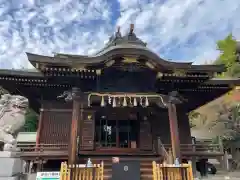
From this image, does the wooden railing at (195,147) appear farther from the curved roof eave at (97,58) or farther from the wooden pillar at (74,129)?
the wooden pillar at (74,129)

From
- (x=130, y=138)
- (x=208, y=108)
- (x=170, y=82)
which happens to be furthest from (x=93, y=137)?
(x=208, y=108)

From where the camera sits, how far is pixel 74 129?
22.2ft

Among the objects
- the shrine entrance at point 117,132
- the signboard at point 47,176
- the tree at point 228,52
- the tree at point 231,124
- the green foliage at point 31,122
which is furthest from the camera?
the green foliage at point 31,122

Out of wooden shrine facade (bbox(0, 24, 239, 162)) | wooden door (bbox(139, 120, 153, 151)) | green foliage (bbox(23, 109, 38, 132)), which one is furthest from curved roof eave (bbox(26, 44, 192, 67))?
green foliage (bbox(23, 109, 38, 132))

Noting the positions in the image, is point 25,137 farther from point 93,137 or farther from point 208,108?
point 208,108

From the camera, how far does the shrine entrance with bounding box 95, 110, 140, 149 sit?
984cm

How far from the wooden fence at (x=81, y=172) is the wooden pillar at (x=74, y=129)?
2.01ft

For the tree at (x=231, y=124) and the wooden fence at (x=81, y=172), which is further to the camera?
the tree at (x=231, y=124)

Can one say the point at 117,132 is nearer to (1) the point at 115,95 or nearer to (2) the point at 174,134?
(1) the point at 115,95

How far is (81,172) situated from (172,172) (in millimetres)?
2771

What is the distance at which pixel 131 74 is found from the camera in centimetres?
829

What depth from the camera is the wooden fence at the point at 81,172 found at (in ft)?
18.5

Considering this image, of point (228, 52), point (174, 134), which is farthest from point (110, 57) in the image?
point (228, 52)

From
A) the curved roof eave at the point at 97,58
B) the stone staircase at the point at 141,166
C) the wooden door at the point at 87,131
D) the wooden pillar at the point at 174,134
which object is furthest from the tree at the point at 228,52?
the wooden door at the point at 87,131
